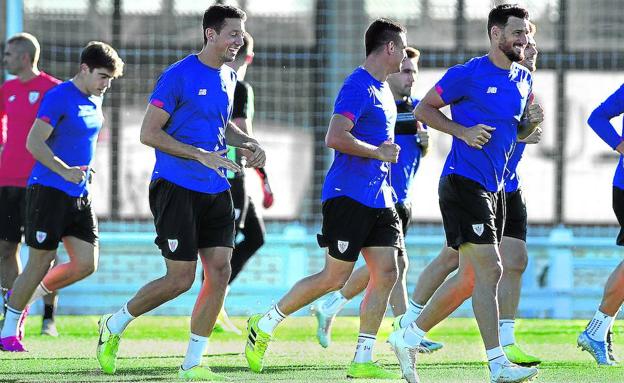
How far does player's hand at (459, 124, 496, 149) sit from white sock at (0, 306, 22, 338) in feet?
11.4

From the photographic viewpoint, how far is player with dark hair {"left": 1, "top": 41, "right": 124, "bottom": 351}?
356 inches

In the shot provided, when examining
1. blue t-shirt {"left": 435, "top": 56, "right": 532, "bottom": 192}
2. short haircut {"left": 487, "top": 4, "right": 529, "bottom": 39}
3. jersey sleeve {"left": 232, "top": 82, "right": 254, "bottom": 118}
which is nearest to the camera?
blue t-shirt {"left": 435, "top": 56, "right": 532, "bottom": 192}

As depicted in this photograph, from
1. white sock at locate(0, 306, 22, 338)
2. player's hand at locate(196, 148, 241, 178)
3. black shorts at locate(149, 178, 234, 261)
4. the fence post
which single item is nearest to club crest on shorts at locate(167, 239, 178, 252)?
black shorts at locate(149, 178, 234, 261)

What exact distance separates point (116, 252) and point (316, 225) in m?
2.02

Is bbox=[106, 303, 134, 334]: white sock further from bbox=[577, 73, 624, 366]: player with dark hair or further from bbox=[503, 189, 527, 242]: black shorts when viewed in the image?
bbox=[577, 73, 624, 366]: player with dark hair

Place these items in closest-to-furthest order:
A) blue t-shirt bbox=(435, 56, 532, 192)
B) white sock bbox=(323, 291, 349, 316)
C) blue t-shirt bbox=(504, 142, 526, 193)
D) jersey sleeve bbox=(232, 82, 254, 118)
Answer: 1. blue t-shirt bbox=(435, 56, 532, 192)
2. blue t-shirt bbox=(504, 142, 526, 193)
3. white sock bbox=(323, 291, 349, 316)
4. jersey sleeve bbox=(232, 82, 254, 118)

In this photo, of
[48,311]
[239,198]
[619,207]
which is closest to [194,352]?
[619,207]

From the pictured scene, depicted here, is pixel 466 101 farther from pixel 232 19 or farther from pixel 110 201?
pixel 110 201

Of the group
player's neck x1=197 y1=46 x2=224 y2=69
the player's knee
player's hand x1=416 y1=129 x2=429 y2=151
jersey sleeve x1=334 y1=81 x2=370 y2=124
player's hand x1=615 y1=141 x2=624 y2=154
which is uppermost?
player's neck x1=197 y1=46 x2=224 y2=69

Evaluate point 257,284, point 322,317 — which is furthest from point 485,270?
point 257,284

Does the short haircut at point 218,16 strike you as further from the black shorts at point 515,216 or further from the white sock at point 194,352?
the black shorts at point 515,216

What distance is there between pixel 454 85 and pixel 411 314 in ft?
6.46

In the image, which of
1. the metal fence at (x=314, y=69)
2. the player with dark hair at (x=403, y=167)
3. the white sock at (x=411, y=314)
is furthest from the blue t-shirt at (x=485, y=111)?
the metal fence at (x=314, y=69)

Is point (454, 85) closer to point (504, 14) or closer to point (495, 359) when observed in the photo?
point (504, 14)
